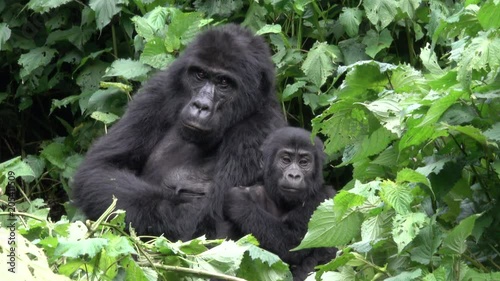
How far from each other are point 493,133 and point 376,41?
10.2 ft

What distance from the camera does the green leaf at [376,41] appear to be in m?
6.30

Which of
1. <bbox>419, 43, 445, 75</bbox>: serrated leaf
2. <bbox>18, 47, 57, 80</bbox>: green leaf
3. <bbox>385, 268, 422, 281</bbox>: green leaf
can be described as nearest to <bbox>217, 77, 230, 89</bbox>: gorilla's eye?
<bbox>419, 43, 445, 75</bbox>: serrated leaf

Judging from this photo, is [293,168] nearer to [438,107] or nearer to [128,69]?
[128,69]

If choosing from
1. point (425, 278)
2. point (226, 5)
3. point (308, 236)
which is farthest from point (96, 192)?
point (425, 278)

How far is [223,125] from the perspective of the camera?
212 inches

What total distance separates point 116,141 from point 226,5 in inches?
56.3

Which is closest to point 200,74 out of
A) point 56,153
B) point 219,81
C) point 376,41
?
point 219,81

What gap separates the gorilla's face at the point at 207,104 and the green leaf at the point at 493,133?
2.11 meters

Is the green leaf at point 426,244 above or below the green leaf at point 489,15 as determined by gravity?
below

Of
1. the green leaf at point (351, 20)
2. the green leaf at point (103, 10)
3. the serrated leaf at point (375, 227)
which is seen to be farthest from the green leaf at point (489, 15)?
the green leaf at point (103, 10)

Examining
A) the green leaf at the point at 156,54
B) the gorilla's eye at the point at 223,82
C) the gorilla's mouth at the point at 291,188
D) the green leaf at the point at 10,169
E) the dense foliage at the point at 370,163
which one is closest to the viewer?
the dense foliage at the point at 370,163

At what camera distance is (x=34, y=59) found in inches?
273

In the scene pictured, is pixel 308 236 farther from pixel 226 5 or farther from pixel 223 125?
pixel 226 5

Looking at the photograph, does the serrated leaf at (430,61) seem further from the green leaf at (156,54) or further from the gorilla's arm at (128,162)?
the green leaf at (156,54)
